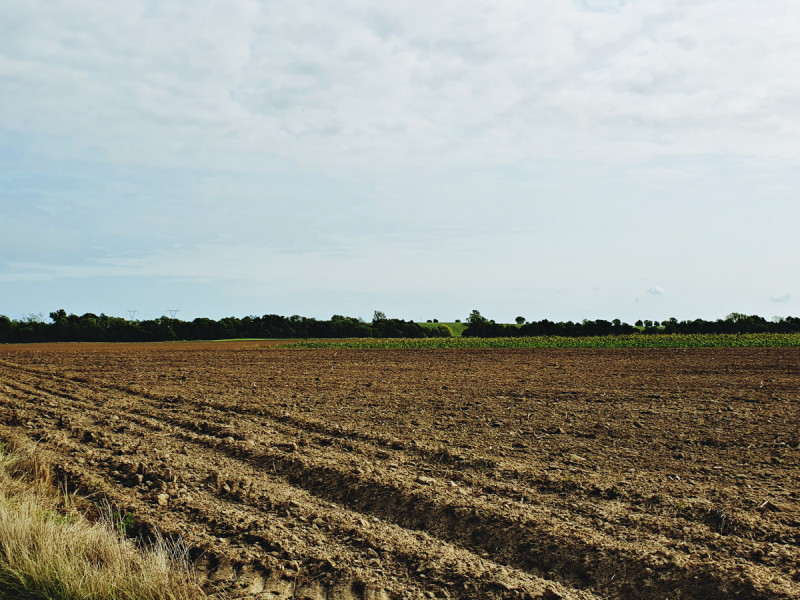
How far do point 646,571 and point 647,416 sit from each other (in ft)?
25.5

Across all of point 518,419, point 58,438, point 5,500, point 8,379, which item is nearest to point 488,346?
point 8,379

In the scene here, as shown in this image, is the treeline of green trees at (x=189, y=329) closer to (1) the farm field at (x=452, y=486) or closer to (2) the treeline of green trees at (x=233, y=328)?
(2) the treeline of green trees at (x=233, y=328)

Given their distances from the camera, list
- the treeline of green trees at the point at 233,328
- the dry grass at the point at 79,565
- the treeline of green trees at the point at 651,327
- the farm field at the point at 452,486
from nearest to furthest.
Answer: the dry grass at the point at 79,565 < the farm field at the point at 452,486 < the treeline of green trees at the point at 651,327 < the treeline of green trees at the point at 233,328

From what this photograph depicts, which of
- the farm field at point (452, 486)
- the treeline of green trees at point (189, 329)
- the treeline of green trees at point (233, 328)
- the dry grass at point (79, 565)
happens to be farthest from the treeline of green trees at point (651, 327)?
the dry grass at point (79, 565)

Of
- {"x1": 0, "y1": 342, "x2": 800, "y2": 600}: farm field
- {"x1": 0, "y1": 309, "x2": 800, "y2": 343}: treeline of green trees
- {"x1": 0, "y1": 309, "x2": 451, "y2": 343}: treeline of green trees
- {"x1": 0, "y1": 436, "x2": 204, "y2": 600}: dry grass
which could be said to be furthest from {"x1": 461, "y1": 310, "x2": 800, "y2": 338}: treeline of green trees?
{"x1": 0, "y1": 436, "x2": 204, "y2": 600}: dry grass

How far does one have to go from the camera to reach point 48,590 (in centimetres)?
497

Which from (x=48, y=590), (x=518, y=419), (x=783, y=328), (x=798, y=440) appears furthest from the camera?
(x=783, y=328)

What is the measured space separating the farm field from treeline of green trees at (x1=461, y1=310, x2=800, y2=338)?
49.0 metres

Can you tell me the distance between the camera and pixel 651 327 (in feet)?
218

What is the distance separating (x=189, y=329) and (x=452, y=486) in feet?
246

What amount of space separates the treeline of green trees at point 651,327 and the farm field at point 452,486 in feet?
161

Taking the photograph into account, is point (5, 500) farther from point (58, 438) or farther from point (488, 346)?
point (488, 346)

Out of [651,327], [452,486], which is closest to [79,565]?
[452,486]

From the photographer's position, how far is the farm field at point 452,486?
5320 mm
